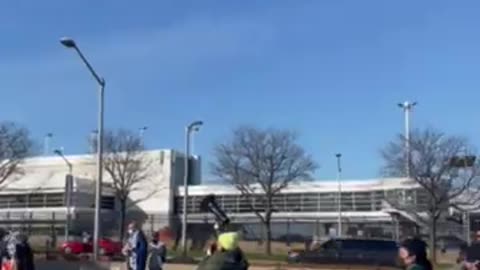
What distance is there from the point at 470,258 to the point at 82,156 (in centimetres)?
8475

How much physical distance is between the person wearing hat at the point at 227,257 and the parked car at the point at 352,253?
26401 millimetres

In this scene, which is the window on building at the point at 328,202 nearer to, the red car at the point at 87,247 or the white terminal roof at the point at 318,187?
the white terminal roof at the point at 318,187

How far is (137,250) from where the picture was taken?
65.7 ft

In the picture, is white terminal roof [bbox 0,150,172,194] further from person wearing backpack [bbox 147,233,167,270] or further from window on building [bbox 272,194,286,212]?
person wearing backpack [bbox 147,233,167,270]

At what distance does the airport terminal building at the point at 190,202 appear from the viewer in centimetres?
7100

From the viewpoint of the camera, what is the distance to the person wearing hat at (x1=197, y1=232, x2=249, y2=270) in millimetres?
8133

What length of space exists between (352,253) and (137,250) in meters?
16.4

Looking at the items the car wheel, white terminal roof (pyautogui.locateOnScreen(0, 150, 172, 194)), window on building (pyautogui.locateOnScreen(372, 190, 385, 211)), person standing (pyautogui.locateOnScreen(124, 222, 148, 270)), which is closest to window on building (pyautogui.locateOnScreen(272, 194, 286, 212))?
window on building (pyautogui.locateOnScreen(372, 190, 385, 211))

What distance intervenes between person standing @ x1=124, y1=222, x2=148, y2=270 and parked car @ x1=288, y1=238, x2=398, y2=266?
15234 mm

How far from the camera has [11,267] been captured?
675 inches

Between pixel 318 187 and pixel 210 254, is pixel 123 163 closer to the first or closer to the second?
pixel 318 187

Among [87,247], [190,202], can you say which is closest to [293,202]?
[190,202]

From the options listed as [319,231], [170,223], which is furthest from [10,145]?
[319,231]

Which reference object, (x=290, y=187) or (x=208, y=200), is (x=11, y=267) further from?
(x=290, y=187)
